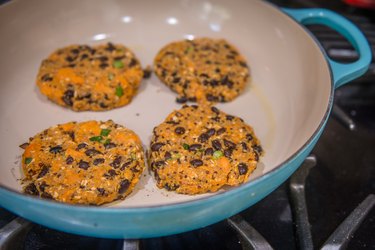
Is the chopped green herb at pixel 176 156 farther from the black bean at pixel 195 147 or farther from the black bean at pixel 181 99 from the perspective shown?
the black bean at pixel 181 99

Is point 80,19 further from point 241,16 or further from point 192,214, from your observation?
point 192,214

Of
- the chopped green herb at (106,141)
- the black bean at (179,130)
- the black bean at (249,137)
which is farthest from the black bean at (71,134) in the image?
the black bean at (249,137)

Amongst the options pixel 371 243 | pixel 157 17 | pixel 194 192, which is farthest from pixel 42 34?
pixel 371 243

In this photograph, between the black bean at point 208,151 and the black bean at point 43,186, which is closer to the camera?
the black bean at point 43,186

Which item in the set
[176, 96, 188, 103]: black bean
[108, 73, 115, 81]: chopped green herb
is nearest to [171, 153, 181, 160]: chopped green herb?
[176, 96, 188, 103]: black bean

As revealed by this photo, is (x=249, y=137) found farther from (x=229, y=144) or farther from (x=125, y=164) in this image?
(x=125, y=164)

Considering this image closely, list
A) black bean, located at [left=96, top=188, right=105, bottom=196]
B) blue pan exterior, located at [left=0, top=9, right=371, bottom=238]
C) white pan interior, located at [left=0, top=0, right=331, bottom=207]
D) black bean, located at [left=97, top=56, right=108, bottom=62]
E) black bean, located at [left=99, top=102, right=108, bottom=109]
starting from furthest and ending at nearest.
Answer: black bean, located at [left=97, top=56, right=108, bottom=62] → black bean, located at [left=99, top=102, right=108, bottom=109] → white pan interior, located at [left=0, top=0, right=331, bottom=207] → black bean, located at [left=96, top=188, right=105, bottom=196] → blue pan exterior, located at [left=0, top=9, right=371, bottom=238]

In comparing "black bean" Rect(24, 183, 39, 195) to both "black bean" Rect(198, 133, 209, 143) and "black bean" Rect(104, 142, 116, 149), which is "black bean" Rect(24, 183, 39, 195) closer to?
"black bean" Rect(104, 142, 116, 149)
